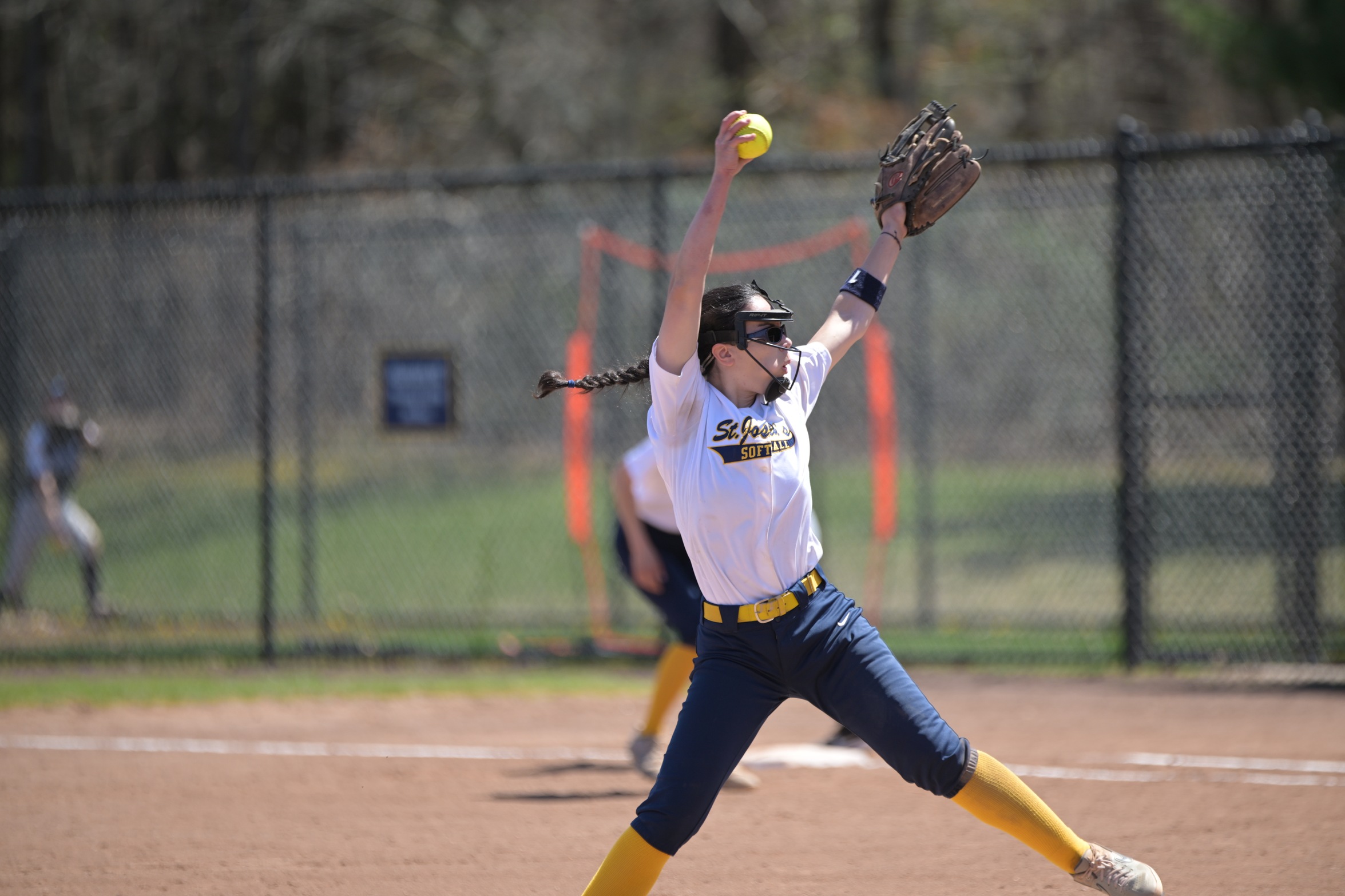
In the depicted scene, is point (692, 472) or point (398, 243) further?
point (398, 243)

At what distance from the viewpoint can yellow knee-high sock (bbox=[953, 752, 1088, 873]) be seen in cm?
377

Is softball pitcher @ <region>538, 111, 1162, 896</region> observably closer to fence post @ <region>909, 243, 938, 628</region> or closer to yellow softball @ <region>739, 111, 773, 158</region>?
yellow softball @ <region>739, 111, 773, 158</region>

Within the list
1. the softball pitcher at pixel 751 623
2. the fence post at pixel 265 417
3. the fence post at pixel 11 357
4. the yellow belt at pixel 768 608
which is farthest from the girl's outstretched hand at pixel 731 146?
the fence post at pixel 11 357

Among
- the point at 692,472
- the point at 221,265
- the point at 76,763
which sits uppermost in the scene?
the point at 221,265

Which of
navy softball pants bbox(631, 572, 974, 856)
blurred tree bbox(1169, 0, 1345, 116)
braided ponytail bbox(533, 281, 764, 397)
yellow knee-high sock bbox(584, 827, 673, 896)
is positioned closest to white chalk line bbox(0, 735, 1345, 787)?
navy softball pants bbox(631, 572, 974, 856)

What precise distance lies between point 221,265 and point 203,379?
1.01 m

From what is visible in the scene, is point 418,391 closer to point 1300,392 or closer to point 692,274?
point 1300,392

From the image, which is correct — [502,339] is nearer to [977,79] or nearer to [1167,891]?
[1167,891]

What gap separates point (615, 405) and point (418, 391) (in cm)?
175

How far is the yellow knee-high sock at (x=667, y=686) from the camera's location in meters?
6.36

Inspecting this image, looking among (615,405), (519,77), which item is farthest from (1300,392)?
(519,77)

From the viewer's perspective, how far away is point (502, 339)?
10.7 m

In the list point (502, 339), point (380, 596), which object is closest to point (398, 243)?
point (502, 339)

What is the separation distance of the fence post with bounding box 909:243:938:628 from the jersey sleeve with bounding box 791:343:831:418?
590 centimetres
